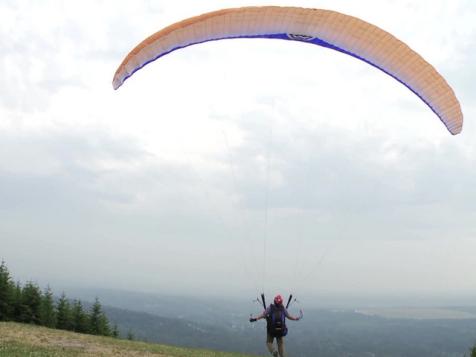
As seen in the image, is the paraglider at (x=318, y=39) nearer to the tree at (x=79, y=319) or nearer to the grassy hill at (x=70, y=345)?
the grassy hill at (x=70, y=345)

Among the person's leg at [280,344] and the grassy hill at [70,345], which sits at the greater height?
the person's leg at [280,344]

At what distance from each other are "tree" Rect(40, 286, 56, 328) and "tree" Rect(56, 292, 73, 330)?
492 millimetres

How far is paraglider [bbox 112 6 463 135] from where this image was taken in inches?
608

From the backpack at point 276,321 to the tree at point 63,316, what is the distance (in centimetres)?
3962

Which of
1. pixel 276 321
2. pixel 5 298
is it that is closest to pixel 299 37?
pixel 276 321

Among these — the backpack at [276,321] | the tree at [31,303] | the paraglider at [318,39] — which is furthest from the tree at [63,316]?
the paraglider at [318,39]

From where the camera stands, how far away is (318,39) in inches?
636

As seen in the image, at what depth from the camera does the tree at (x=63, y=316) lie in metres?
51.4

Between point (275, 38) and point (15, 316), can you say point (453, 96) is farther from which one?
point (15, 316)

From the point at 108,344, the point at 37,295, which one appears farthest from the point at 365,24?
the point at 37,295

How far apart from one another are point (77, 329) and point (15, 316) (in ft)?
23.4

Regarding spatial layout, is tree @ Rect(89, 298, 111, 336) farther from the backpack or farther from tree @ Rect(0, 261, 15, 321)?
the backpack

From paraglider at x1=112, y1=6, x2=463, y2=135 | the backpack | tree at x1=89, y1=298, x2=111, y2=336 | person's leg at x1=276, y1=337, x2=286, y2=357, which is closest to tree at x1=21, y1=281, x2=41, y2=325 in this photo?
tree at x1=89, y1=298, x2=111, y2=336

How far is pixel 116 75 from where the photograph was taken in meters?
16.0
